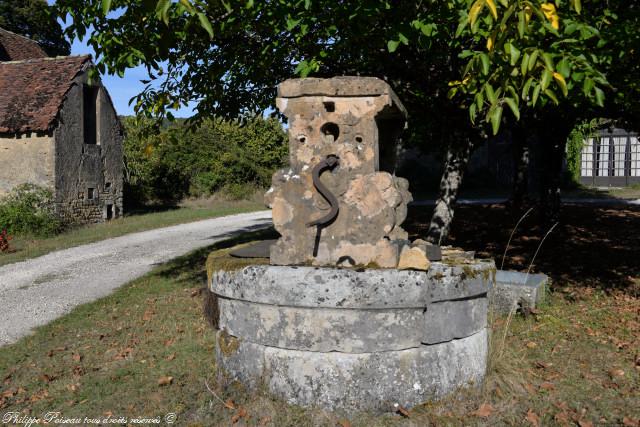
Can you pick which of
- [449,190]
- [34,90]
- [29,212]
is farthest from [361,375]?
[34,90]

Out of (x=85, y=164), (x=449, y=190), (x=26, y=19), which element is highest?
(x=26, y=19)

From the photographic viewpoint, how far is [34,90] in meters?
15.8

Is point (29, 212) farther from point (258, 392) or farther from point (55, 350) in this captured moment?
point (258, 392)

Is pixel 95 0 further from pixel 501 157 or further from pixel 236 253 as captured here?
pixel 501 157

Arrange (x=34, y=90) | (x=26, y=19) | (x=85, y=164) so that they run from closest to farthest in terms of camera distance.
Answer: (x=34, y=90) < (x=85, y=164) < (x=26, y=19)

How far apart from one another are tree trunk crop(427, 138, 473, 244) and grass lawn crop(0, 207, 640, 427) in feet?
5.62

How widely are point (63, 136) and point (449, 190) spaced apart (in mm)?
12065

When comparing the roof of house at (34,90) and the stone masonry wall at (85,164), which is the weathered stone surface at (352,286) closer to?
the roof of house at (34,90)

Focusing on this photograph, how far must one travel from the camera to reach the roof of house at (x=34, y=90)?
14.9 metres

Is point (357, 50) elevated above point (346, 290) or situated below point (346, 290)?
above

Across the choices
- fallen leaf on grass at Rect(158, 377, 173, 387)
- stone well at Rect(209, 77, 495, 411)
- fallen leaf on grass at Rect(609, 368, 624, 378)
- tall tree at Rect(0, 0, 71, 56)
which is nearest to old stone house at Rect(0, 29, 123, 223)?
tall tree at Rect(0, 0, 71, 56)

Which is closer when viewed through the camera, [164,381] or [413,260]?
[413,260]

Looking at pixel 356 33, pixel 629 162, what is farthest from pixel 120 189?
pixel 629 162

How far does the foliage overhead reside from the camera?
4.39 meters
